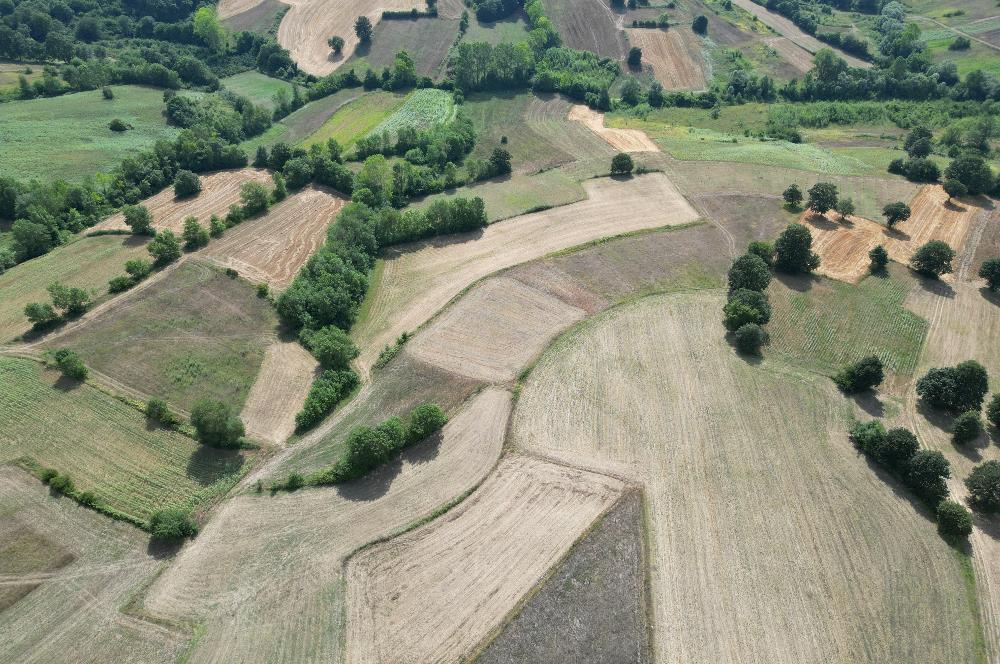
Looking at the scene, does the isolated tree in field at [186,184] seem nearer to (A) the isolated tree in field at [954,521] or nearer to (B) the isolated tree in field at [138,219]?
(B) the isolated tree in field at [138,219]

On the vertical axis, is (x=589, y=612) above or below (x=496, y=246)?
below

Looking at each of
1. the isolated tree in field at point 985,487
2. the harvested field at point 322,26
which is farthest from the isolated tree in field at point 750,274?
the harvested field at point 322,26

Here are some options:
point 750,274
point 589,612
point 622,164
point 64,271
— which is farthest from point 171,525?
point 622,164

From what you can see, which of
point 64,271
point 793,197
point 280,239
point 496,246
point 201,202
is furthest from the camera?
point 793,197

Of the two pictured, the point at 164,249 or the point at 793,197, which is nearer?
the point at 164,249

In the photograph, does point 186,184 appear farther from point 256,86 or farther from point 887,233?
point 887,233

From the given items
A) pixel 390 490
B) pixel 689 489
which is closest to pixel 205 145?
pixel 390 490
